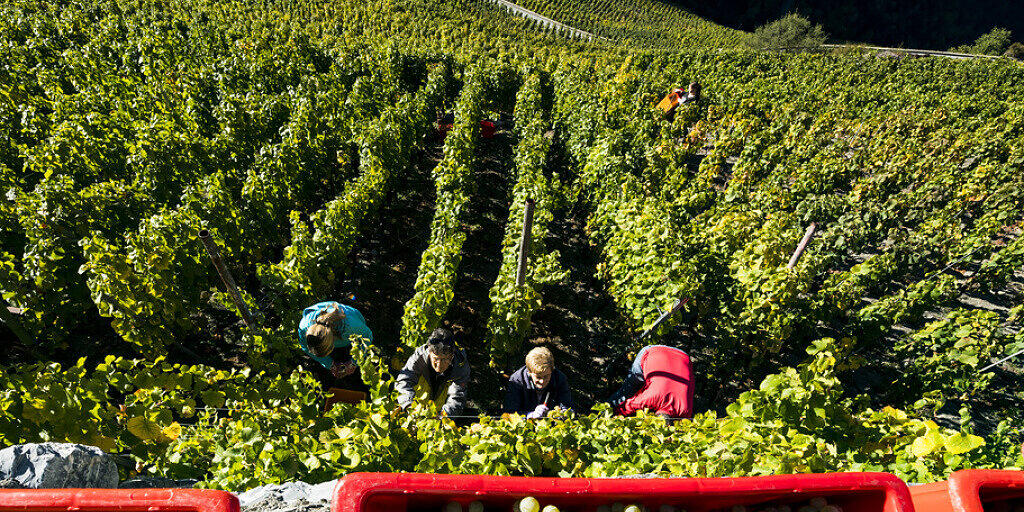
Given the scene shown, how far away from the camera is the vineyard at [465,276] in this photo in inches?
108

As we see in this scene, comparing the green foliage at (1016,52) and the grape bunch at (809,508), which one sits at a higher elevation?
the green foliage at (1016,52)

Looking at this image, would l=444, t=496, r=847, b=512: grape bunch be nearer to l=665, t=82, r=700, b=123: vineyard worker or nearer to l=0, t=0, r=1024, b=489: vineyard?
l=0, t=0, r=1024, b=489: vineyard

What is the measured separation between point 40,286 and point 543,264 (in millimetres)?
5682

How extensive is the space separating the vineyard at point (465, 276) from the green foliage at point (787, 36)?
3472cm

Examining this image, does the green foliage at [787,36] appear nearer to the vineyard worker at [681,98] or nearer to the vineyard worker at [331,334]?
the vineyard worker at [681,98]

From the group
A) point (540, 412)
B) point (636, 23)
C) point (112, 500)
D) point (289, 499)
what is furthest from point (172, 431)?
point (636, 23)

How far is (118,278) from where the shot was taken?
14.3 feet

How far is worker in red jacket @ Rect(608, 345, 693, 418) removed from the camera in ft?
14.1

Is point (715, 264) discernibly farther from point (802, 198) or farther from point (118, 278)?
point (118, 278)

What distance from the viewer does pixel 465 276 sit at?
7684 mm

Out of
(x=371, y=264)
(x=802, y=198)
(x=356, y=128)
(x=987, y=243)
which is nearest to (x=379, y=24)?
(x=356, y=128)

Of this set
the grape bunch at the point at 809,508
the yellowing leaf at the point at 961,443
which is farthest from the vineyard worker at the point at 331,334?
the yellowing leaf at the point at 961,443

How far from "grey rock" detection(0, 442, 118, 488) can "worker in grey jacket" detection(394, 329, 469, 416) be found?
1974mm

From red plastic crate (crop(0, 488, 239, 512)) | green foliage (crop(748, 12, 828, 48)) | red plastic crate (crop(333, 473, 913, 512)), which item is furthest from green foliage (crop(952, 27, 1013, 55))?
red plastic crate (crop(0, 488, 239, 512))
